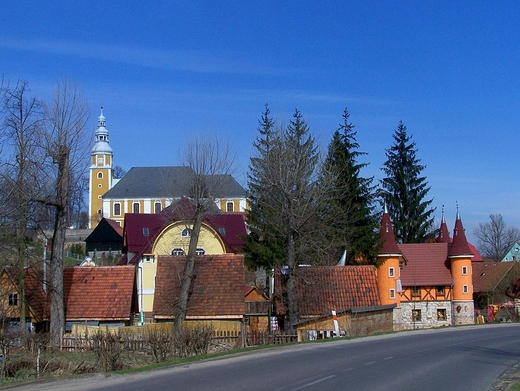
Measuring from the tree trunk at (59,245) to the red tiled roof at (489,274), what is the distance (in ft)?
136

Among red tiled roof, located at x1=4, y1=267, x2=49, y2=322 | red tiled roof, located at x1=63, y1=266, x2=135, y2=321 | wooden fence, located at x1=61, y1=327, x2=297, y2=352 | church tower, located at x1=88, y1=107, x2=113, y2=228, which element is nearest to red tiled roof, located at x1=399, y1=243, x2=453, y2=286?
red tiled roof, located at x1=63, y1=266, x2=135, y2=321

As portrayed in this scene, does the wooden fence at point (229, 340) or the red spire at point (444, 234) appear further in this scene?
the red spire at point (444, 234)

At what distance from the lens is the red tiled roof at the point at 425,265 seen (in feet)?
181

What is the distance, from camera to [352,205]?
46.1 meters

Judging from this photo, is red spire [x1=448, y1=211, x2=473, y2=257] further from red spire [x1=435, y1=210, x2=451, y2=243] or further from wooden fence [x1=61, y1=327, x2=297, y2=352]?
wooden fence [x1=61, y1=327, x2=297, y2=352]

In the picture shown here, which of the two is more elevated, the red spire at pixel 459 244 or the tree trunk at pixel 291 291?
the red spire at pixel 459 244

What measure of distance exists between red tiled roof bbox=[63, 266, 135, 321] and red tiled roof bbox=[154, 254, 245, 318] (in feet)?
5.34

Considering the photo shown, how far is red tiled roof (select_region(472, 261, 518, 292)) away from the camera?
60062 mm

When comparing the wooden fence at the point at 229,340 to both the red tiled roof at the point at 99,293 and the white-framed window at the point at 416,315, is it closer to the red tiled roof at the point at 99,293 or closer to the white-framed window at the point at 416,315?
the red tiled roof at the point at 99,293

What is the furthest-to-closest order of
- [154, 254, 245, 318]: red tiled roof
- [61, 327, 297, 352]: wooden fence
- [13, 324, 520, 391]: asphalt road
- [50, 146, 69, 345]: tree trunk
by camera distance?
[154, 254, 245, 318]: red tiled roof, [50, 146, 69, 345]: tree trunk, [61, 327, 297, 352]: wooden fence, [13, 324, 520, 391]: asphalt road

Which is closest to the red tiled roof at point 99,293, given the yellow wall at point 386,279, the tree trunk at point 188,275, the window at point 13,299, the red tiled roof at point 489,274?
the window at point 13,299

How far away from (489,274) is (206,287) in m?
36.9

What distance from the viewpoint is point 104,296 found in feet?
114

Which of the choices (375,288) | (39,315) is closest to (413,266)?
(375,288)
